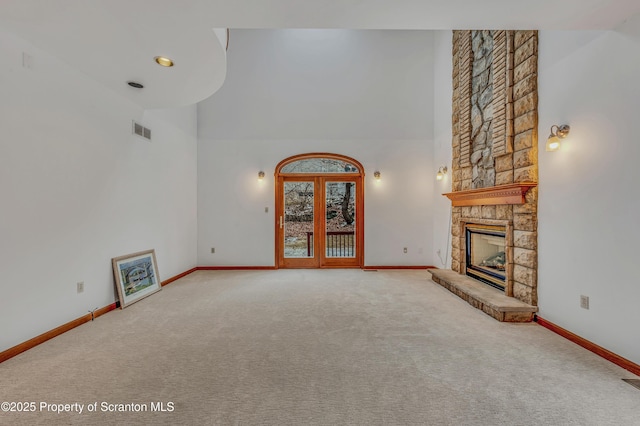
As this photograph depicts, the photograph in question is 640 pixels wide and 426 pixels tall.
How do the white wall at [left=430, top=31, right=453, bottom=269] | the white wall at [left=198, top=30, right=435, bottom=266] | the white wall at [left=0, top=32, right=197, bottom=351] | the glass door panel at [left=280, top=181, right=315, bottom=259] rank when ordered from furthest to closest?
1. the glass door panel at [left=280, top=181, right=315, bottom=259]
2. the white wall at [left=198, top=30, right=435, bottom=266]
3. the white wall at [left=430, top=31, right=453, bottom=269]
4. the white wall at [left=0, top=32, right=197, bottom=351]

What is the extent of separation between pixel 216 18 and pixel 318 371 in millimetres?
2807

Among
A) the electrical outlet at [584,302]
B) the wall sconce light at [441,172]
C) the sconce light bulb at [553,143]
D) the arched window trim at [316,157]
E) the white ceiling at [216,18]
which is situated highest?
the white ceiling at [216,18]

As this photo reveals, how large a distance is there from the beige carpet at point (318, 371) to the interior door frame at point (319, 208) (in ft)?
8.06

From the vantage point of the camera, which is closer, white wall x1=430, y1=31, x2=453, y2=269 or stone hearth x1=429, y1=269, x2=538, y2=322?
stone hearth x1=429, y1=269, x2=538, y2=322

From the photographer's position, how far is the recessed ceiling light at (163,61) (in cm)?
277

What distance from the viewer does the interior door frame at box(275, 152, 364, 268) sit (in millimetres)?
5977

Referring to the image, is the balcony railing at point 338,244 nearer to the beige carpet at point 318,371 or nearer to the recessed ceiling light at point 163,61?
the beige carpet at point 318,371

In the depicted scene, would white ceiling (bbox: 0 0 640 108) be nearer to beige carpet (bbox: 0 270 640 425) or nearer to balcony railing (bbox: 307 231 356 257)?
beige carpet (bbox: 0 270 640 425)

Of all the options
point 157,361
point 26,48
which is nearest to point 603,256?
point 157,361

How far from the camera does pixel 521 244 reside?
3330mm

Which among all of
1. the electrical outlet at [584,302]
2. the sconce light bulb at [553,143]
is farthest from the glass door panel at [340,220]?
the electrical outlet at [584,302]

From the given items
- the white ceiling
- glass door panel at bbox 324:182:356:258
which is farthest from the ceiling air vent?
glass door panel at bbox 324:182:356:258

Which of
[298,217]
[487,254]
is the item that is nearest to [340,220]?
[298,217]

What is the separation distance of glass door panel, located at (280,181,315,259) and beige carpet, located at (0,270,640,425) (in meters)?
2.52
